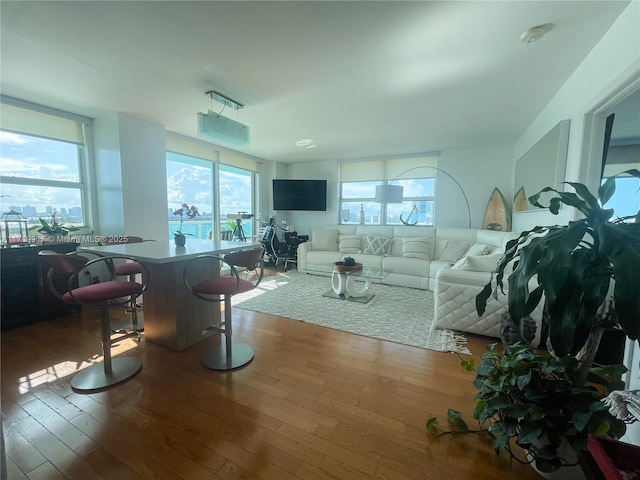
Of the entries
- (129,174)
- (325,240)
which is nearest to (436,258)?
(325,240)

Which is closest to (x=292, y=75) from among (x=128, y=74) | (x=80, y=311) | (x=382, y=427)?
(x=128, y=74)

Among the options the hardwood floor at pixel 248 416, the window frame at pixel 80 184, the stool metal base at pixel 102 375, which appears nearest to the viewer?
the hardwood floor at pixel 248 416

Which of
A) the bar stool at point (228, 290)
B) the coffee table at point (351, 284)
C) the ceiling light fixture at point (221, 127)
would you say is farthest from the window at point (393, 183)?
the bar stool at point (228, 290)

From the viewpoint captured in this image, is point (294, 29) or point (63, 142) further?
point (63, 142)

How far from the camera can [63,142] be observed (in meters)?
3.20

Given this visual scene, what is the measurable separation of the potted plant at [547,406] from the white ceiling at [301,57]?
6.27ft

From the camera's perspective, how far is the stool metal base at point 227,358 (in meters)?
1.99

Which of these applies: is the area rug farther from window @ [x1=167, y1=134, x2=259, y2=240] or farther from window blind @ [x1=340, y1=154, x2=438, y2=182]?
window blind @ [x1=340, y1=154, x2=438, y2=182]

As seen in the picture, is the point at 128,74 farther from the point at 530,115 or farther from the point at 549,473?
the point at 530,115

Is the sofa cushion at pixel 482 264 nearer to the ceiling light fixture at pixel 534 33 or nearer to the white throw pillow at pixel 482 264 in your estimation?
the white throw pillow at pixel 482 264

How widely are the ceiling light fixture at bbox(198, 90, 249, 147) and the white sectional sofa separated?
2596 mm

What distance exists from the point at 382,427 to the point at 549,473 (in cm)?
73

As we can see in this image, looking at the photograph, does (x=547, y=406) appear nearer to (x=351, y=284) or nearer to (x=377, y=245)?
(x=351, y=284)

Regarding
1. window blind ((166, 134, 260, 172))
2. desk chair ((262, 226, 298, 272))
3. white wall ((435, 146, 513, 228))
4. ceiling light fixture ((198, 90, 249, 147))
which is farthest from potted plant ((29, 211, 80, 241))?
white wall ((435, 146, 513, 228))
